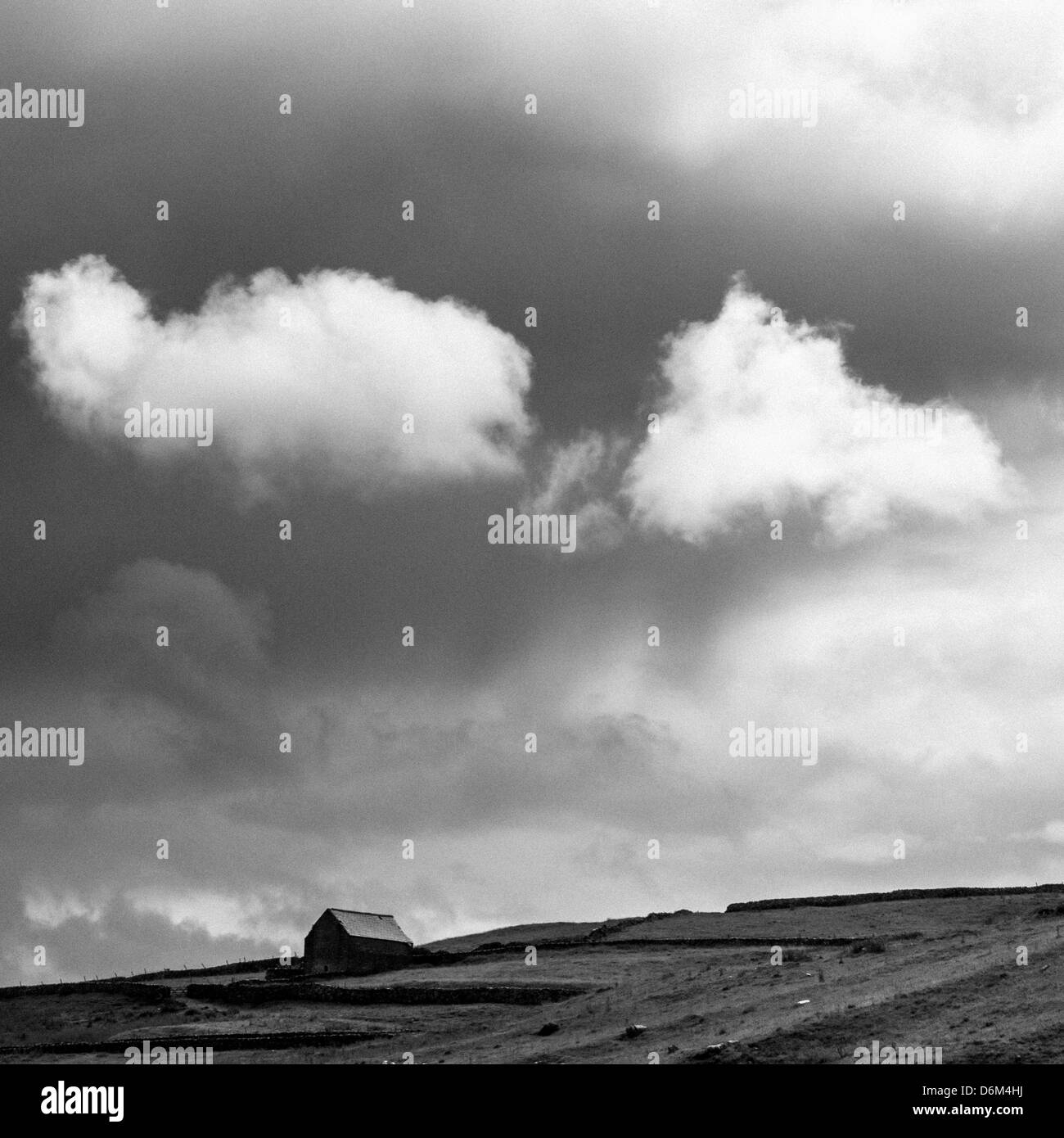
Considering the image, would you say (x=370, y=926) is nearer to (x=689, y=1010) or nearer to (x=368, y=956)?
(x=368, y=956)

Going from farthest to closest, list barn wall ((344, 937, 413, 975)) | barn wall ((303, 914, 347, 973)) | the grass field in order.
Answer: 1. barn wall ((303, 914, 347, 973))
2. barn wall ((344, 937, 413, 975))
3. the grass field

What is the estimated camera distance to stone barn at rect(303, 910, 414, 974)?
95.1m

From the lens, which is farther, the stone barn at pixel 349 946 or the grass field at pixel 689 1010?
the stone barn at pixel 349 946

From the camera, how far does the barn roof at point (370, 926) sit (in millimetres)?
→ 96750

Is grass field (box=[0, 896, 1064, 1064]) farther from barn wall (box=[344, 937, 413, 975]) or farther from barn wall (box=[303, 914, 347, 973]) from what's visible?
barn wall (box=[303, 914, 347, 973])

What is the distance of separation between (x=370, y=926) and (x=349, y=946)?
3297 mm

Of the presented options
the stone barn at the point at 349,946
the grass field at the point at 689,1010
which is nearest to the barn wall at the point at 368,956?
the stone barn at the point at 349,946

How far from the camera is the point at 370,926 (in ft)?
324

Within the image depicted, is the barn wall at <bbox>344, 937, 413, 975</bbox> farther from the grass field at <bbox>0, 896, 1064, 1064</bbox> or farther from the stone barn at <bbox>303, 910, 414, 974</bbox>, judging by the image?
the grass field at <bbox>0, 896, 1064, 1064</bbox>

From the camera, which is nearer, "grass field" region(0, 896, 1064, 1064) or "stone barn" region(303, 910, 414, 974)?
"grass field" region(0, 896, 1064, 1064)

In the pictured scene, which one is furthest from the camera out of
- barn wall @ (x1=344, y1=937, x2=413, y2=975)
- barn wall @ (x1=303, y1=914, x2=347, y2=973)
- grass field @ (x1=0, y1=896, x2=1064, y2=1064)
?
barn wall @ (x1=303, y1=914, x2=347, y2=973)

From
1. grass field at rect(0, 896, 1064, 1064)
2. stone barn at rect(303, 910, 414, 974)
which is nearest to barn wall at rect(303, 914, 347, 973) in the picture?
stone barn at rect(303, 910, 414, 974)

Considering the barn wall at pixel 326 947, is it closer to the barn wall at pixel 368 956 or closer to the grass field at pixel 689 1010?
the barn wall at pixel 368 956
